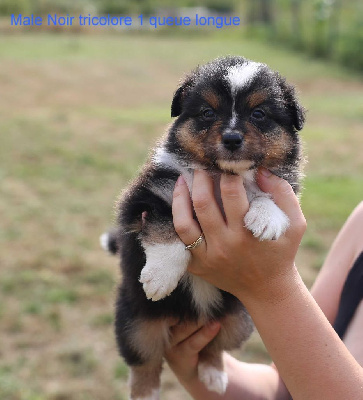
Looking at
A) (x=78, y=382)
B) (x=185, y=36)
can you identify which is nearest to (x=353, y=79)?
(x=185, y=36)

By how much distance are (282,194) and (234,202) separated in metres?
0.20

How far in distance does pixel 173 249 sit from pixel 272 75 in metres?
0.79

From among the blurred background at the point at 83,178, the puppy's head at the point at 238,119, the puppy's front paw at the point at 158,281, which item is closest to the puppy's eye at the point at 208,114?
the puppy's head at the point at 238,119

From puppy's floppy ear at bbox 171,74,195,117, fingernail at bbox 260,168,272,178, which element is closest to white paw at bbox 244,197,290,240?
fingernail at bbox 260,168,272,178

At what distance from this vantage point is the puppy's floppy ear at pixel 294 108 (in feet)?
7.76

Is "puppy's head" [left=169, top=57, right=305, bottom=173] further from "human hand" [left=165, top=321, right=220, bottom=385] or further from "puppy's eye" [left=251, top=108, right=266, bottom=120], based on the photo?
"human hand" [left=165, top=321, right=220, bottom=385]

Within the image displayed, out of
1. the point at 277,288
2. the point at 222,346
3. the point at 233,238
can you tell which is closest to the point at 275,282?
the point at 277,288

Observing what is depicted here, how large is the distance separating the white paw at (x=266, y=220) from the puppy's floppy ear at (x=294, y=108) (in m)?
0.37

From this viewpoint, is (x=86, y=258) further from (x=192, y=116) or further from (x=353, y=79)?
(x=353, y=79)

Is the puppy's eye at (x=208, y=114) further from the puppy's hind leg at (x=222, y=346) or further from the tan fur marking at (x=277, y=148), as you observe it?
the puppy's hind leg at (x=222, y=346)

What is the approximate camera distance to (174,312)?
2488mm

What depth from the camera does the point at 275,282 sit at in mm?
2045

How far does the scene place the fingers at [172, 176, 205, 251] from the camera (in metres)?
2.12

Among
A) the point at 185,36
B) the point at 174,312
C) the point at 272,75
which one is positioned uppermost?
the point at 272,75
